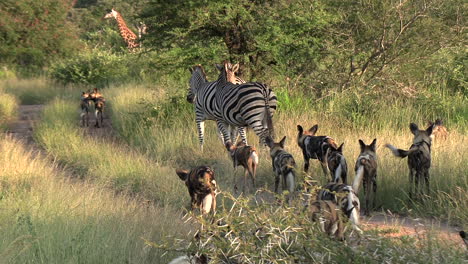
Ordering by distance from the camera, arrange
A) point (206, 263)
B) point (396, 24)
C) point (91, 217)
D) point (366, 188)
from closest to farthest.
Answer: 1. point (206, 263)
2. point (91, 217)
3. point (366, 188)
4. point (396, 24)

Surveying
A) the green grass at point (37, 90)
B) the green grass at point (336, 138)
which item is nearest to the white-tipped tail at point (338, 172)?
the green grass at point (336, 138)

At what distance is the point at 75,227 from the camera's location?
5.33m

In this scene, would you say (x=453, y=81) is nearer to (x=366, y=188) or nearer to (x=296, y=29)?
(x=296, y=29)

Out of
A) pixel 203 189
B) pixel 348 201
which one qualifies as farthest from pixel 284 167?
pixel 348 201

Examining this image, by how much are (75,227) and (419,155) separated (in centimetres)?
375

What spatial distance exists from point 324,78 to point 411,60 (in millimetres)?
1897

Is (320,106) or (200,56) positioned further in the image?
(200,56)

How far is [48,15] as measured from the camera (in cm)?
2562

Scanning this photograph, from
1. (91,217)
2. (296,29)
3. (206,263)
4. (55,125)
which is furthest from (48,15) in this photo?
(206,263)

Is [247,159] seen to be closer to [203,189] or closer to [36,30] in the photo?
[203,189]

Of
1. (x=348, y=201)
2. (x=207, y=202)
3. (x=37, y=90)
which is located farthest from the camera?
(x=37, y=90)

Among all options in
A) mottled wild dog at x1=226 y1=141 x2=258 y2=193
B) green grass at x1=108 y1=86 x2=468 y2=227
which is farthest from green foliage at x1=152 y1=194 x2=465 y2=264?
mottled wild dog at x1=226 y1=141 x2=258 y2=193

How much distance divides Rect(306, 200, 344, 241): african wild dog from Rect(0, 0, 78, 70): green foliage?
21690 mm

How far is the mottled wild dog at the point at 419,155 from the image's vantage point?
6.64 meters
